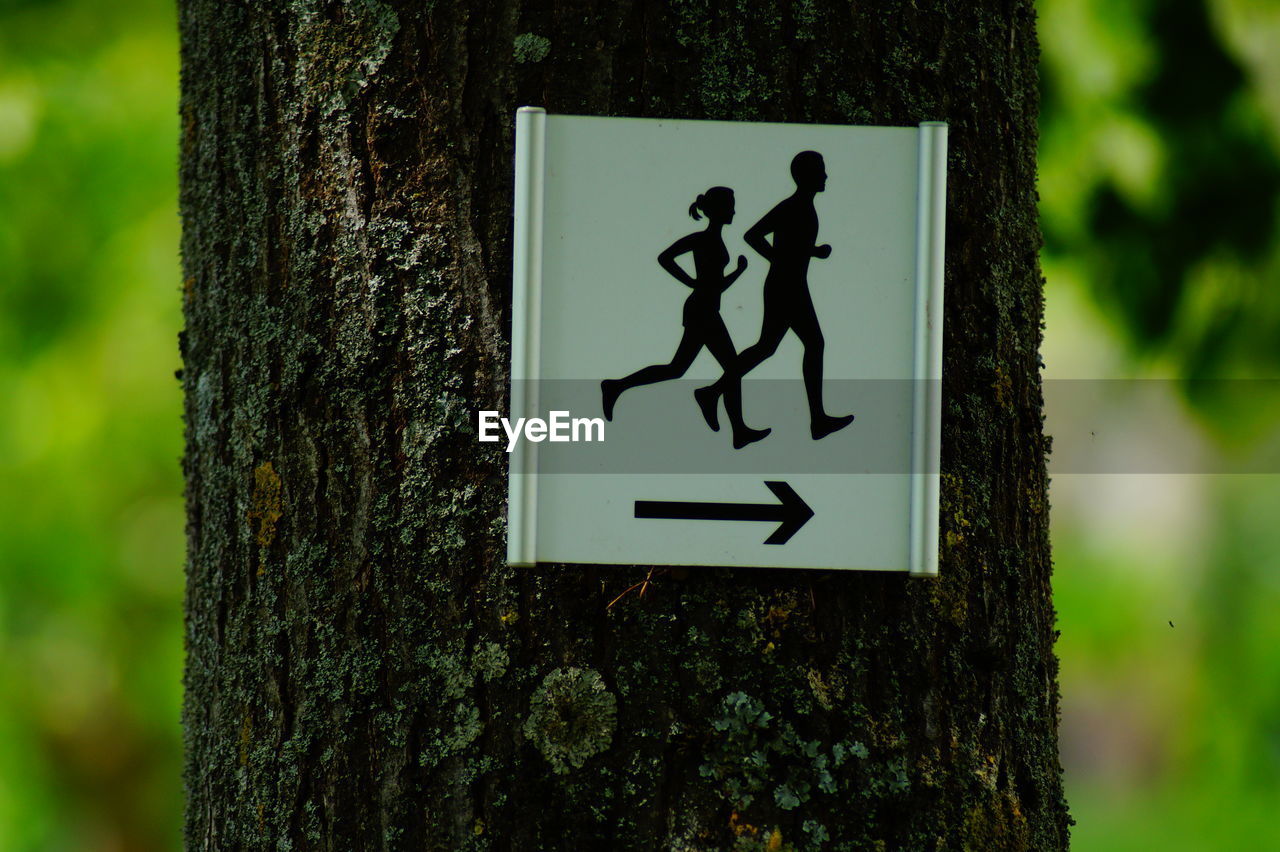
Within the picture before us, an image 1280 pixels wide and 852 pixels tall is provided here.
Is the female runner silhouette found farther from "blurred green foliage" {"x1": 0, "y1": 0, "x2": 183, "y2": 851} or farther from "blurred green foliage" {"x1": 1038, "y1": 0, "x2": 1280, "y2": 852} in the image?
"blurred green foliage" {"x1": 0, "y1": 0, "x2": 183, "y2": 851}

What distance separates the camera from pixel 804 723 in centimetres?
95

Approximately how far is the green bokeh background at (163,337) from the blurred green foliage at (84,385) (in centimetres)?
1

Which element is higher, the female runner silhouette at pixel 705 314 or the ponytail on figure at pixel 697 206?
the ponytail on figure at pixel 697 206

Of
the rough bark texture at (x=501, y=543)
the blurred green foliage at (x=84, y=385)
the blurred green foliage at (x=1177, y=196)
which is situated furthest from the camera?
the blurred green foliage at (x=84, y=385)

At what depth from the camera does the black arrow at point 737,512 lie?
38.3 inches

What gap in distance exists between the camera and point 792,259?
1.00m

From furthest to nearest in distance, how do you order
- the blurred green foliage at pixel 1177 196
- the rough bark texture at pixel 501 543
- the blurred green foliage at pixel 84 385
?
the blurred green foliage at pixel 84 385 → the blurred green foliage at pixel 1177 196 → the rough bark texture at pixel 501 543

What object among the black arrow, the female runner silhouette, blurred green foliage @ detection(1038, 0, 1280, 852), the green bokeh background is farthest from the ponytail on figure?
blurred green foliage @ detection(1038, 0, 1280, 852)

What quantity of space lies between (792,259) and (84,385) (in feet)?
13.2

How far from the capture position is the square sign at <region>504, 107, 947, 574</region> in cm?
98

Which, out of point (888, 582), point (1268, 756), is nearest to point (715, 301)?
point (888, 582)

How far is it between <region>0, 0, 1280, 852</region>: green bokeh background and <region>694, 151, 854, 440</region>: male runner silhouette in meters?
0.68

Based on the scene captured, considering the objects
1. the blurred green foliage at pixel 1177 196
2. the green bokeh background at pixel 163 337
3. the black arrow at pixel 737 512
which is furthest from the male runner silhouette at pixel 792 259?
the blurred green foliage at pixel 1177 196

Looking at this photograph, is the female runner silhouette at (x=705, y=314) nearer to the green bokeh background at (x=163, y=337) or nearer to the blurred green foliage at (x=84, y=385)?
the green bokeh background at (x=163, y=337)
